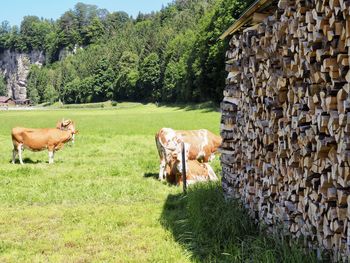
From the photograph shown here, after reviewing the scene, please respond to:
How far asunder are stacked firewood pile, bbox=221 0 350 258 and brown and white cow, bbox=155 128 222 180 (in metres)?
5.37

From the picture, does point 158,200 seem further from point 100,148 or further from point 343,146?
point 100,148

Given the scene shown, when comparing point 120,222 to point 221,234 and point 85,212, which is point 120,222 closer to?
point 85,212

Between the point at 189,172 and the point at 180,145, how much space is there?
102cm

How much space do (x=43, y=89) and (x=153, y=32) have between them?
60.2 metres

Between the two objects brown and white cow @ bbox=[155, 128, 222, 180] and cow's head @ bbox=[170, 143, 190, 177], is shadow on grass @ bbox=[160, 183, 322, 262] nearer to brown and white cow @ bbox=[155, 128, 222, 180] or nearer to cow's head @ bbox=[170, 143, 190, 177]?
cow's head @ bbox=[170, 143, 190, 177]

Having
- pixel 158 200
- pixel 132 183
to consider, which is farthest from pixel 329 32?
pixel 132 183

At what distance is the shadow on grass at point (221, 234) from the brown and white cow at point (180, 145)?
12.9 ft

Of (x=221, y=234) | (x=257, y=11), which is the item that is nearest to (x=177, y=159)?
(x=221, y=234)

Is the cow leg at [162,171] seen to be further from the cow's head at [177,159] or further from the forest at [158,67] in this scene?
the forest at [158,67]

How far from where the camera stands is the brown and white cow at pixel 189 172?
11883 mm

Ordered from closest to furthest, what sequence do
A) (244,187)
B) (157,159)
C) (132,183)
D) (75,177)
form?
(244,187), (132,183), (75,177), (157,159)

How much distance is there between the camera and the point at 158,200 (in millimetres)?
10266

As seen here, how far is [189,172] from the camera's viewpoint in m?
12.0

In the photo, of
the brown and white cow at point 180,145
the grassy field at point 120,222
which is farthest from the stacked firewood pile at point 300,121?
the brown and white cow at point 180,145
